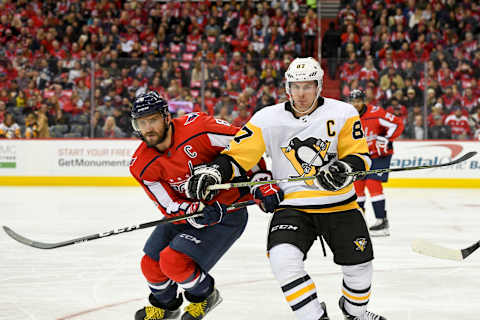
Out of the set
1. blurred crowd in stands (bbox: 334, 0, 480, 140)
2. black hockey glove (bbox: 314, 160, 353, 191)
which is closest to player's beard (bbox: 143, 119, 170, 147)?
black hockey glove (bbox: 314, 160, 353, 191)

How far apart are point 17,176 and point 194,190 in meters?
7.72

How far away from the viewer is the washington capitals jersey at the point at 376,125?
241 inches

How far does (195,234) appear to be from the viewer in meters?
2.94

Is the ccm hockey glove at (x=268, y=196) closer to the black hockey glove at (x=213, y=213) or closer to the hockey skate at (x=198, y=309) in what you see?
the black hockey glove at (x=213, y=213)

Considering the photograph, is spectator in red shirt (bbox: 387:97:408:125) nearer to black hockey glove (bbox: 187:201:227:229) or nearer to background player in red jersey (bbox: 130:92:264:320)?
background player in red jersey (bbox: 130:92:264:320)

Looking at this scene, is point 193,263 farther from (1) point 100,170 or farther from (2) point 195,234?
(1) point 100,170

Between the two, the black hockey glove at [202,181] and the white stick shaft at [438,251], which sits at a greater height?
the black hockey glove at [202,181]

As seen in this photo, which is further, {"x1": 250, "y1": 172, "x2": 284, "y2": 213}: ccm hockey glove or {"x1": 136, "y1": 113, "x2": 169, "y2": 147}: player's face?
{"x1": 136, "y1": 113, "x2": 169, "y2": 147}: player's face

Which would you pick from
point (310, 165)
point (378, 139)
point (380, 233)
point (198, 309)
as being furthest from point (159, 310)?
point (378, 139)

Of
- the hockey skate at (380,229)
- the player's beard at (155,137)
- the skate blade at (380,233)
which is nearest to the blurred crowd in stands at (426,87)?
the hockey skate at (380,229)

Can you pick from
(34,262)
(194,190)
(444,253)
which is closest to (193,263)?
(194,190)

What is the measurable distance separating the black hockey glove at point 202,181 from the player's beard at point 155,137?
24cm

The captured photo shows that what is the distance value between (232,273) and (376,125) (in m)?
2.46

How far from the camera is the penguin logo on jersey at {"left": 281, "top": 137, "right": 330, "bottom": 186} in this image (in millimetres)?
2787
